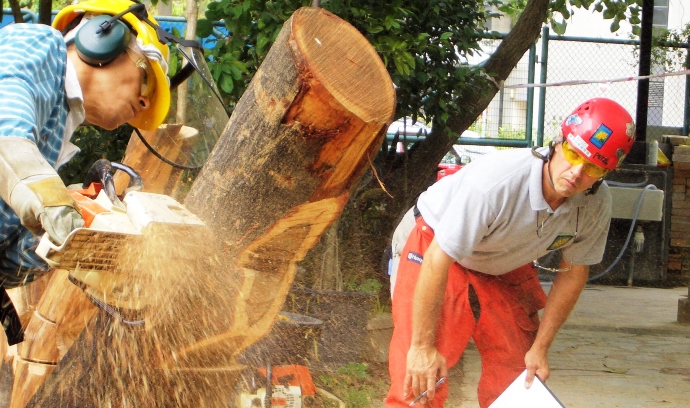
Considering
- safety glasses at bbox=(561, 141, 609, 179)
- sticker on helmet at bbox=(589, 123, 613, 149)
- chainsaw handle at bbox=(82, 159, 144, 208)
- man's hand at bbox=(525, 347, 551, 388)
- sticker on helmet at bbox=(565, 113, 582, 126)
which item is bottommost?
man's hand at bbox=(525, 347, 551, 388)

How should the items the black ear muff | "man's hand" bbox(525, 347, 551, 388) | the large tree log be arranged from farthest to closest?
"man's hand" bbox(525, 347, 551, 388) < the large tree log < the black ear muff

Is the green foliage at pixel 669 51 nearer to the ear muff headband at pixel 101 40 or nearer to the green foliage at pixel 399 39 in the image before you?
the green foliage at pixel 399 39

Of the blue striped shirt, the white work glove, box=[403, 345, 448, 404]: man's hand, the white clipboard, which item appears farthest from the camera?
box=[403, 345, 448, 404]: man's hand

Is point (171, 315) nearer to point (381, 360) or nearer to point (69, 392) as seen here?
point (69, 392)

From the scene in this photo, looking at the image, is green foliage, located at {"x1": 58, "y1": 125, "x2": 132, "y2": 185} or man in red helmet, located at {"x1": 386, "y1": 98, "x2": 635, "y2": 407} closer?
man in red helmet, located at {"x1": 386, "y1": 98, "x2": 635, "y2": 407}

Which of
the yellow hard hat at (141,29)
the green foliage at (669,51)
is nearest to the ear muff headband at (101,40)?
the yellow hard hat at (141,29)

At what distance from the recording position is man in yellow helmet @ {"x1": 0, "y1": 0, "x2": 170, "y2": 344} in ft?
5.55

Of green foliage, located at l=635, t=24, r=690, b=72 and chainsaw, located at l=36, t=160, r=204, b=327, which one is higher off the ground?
chainsaw, located at l=36, t=160, r=204, b=327

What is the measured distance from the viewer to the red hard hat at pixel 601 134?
8.96ft

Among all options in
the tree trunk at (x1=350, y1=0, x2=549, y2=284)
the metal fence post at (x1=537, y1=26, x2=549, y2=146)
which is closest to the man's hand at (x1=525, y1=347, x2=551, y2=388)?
the tree trunk at (x1=350, y1=0, x2=549, y2=284)

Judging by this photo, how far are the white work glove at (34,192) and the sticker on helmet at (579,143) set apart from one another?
1719mm

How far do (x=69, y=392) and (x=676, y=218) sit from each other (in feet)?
22.8

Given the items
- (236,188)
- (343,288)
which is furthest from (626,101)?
(236,188)

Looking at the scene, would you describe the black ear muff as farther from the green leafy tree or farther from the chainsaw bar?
the green leafy tree
